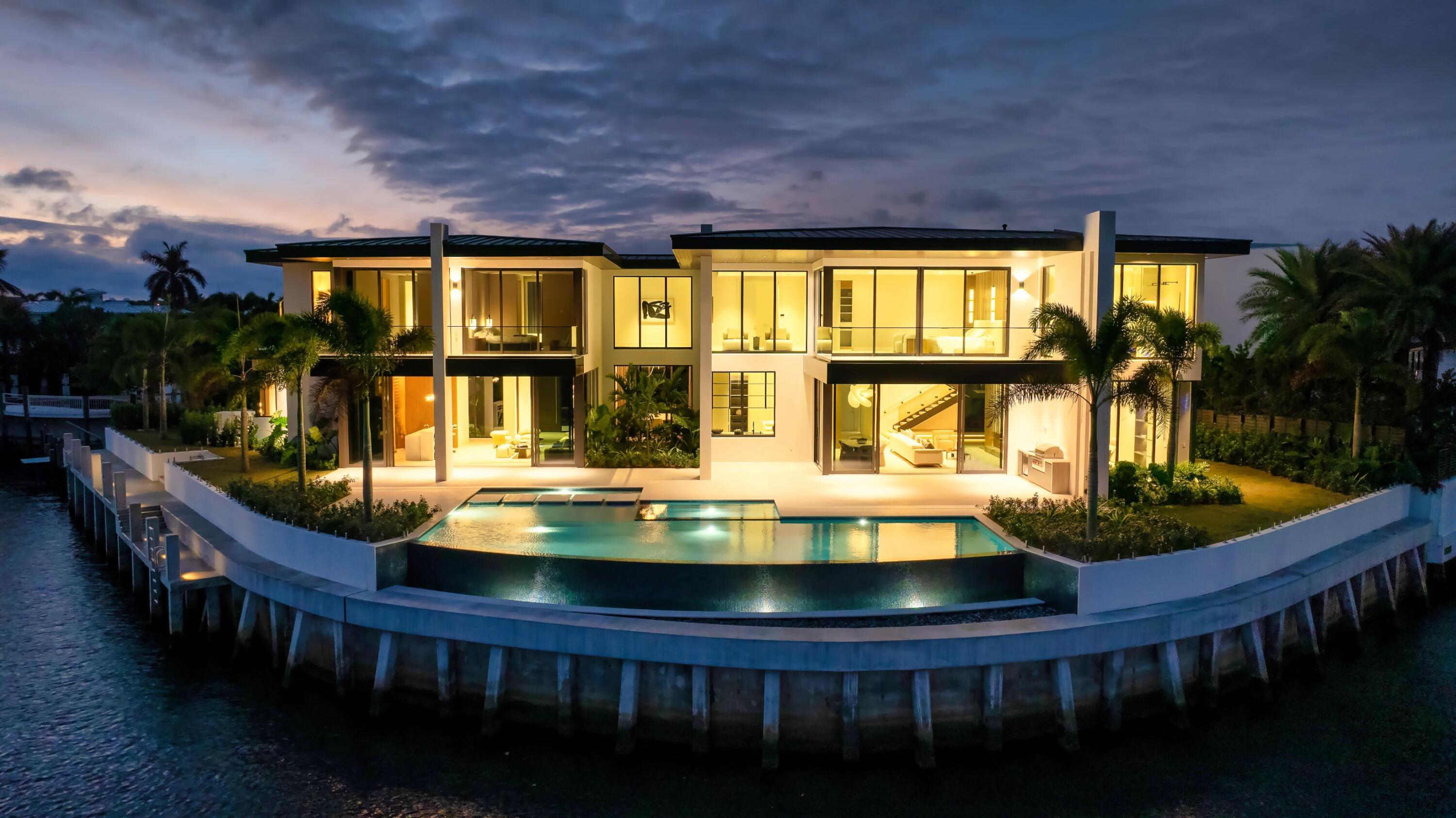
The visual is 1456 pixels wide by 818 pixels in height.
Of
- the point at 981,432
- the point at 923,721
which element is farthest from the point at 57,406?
the point at 923,721

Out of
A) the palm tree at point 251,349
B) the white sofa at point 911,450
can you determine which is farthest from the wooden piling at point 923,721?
the palm tree at point 251,349

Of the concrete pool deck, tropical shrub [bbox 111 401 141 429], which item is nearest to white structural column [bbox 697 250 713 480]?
the concrete pool deck

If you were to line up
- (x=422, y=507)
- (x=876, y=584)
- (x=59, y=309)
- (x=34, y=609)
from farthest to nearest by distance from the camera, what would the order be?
(x=59, y=309)
(x=34, y=609)
(x=422, y=507)
(x=876, y=584)

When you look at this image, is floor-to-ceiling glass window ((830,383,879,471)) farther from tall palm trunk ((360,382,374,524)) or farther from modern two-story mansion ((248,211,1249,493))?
tall palm trunk ((360,382,374,524))

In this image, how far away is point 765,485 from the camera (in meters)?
20.4

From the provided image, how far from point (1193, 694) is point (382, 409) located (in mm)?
18874

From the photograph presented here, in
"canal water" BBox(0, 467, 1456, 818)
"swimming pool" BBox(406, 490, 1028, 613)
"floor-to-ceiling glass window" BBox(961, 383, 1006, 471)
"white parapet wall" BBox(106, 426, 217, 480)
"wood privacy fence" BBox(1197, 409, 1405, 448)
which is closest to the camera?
"canal water" BBox(0, 467, 1456, 818)

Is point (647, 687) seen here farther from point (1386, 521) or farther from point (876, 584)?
point (1386, 521)

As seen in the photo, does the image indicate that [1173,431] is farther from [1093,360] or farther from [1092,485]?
[1092,485]

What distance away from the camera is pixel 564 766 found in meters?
11.7

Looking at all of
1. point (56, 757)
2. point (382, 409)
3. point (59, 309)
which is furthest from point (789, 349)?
point (59, 309)

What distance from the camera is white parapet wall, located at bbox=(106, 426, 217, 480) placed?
2306 centimetres

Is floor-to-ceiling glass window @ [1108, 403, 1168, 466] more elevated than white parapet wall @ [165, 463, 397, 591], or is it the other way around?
floor-to-ceiling glass window @ [1108, 403, 1168, 466]

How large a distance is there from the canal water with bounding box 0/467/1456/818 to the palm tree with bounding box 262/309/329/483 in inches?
225
